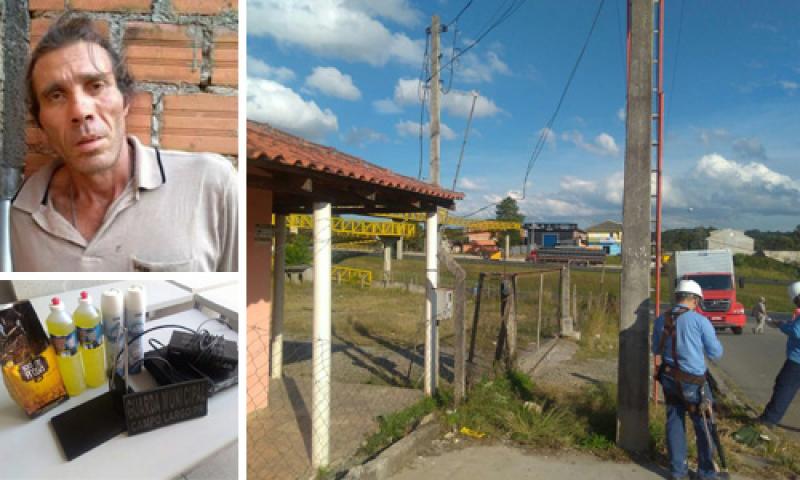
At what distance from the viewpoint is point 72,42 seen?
3.49 ft

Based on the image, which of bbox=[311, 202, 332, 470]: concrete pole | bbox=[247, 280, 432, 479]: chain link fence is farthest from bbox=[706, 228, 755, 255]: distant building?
bbox=[311, 202, 332, 470]: concrete pole

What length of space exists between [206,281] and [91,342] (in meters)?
0.30

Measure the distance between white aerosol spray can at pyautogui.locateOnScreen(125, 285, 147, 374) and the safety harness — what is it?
4662 millimetres

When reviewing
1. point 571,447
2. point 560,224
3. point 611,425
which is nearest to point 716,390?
point 611,425

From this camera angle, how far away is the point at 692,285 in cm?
509

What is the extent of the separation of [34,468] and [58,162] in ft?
2.05

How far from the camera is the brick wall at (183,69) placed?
3.70 ft

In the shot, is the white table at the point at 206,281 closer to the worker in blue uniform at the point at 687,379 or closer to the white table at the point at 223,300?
the white table at the point at 223,300

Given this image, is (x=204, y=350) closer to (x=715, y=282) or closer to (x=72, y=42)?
(x=72, y=42)

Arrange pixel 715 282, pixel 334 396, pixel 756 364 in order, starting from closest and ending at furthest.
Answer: pixel 334 396 < pixel 756 364 < pixel 715 282

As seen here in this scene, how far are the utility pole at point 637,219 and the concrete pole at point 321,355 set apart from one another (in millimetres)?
2635

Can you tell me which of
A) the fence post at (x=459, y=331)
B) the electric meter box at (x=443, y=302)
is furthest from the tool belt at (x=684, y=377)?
the electric meter box at (x=443, y=302)

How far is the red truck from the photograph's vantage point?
15.4 meters

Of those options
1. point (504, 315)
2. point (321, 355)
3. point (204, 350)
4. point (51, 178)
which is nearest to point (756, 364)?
point (504, 315)
